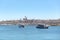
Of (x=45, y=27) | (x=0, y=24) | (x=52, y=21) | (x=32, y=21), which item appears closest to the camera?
(x=45, y=27)

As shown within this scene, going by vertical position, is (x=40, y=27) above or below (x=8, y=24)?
below

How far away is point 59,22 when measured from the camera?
3497 inches

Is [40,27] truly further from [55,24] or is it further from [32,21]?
[55,24]

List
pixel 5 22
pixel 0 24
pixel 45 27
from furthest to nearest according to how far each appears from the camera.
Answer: pixel 0 24 → pixel 5 22 → pixel 45 27

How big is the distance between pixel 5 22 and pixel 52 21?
22.9m

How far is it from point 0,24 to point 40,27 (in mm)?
50578

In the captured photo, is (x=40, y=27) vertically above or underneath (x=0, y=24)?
underneath

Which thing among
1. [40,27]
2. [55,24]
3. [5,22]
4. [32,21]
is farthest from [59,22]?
[40,27]

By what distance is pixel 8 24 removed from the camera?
100 m

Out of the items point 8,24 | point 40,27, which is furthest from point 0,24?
point 40,27

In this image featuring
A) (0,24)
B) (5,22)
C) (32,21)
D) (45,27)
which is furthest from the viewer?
(0,24)

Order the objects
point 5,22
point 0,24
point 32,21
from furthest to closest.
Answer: point 0,24
point 5,22
point 32,21

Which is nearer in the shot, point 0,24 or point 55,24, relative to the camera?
point 55,24

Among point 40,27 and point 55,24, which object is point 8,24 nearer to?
point 55,24
